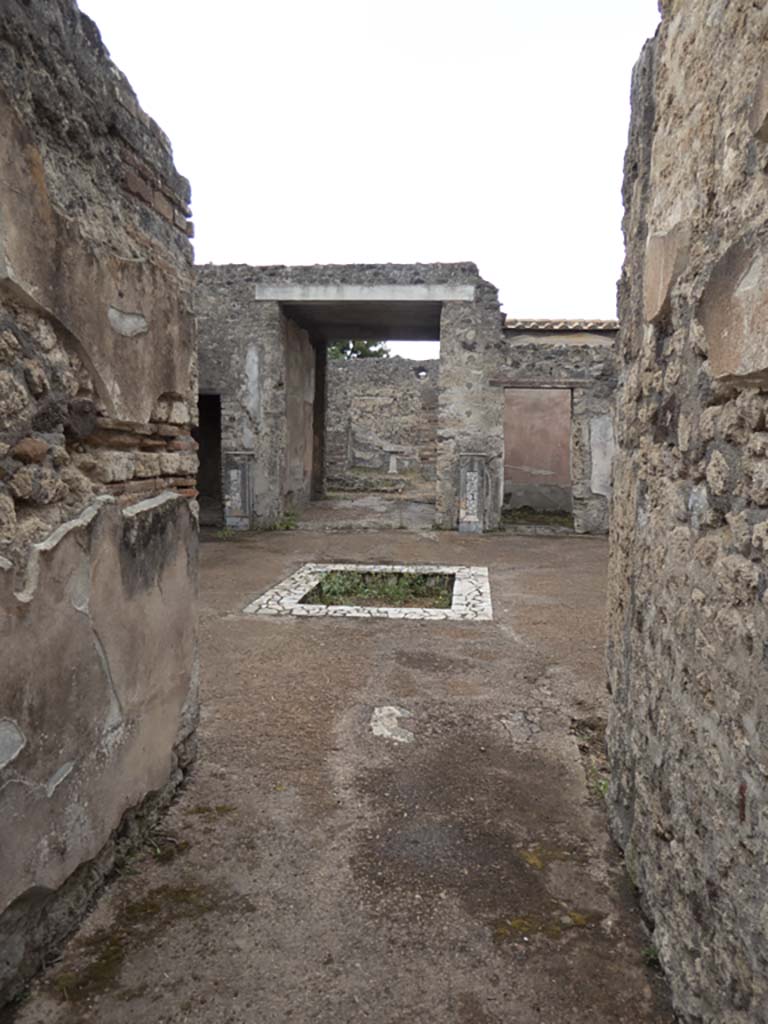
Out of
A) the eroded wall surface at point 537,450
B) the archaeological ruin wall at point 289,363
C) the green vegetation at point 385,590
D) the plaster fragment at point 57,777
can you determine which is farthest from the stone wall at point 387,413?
the plaster fragment at point 57,777

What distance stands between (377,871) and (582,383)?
1008 cm

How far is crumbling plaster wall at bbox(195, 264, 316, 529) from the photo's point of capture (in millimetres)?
11562

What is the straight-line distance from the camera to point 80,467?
2277 millimetres

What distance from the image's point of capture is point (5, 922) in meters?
1.89

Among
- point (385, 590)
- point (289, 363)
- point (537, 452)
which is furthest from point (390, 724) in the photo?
point (537, 452)

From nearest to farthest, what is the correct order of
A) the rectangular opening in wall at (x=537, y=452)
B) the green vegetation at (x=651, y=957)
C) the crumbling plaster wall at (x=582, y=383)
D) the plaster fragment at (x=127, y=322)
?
the green vegetation at (x=651, y=957) → the plaster fragment at (x=127, y=322) → the crumbling plaster wall at (x=582, y=383) → the rectangular opening in wall at (x=537, y=452)

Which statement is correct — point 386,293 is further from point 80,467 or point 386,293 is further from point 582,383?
point 80,467

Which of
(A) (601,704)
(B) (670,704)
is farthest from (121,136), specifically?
(A) (601,704)

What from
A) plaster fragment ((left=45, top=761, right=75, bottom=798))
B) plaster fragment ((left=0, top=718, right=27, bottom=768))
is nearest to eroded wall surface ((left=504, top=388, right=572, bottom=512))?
plaster fragment ((left=45, top=761, right=75, bottom=798))

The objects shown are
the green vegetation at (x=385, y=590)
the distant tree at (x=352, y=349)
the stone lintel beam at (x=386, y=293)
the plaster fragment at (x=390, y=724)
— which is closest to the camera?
the plaster fragment at (x=390, y=724)

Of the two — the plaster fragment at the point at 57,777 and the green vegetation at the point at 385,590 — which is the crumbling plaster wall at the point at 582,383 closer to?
the green vegetation at the point at 385,590

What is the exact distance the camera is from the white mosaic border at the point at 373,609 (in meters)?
6.04

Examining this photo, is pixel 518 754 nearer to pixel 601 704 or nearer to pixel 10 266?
pixel 601 704

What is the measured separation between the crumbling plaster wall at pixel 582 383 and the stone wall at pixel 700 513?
29.5 ft
